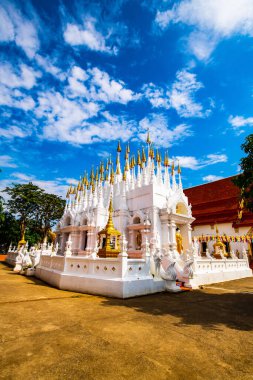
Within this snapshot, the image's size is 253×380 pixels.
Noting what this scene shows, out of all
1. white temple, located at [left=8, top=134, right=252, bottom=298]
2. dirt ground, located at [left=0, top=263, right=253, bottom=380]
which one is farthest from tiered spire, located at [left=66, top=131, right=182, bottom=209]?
dirt ground, located at [left=0, top=263, right=253, bottom=380]

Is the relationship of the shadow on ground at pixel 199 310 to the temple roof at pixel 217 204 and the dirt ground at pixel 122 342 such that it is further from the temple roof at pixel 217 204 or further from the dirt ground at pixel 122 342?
the temple roof at pixel 217 204

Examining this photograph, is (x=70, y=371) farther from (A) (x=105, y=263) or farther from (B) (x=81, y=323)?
(A) (x=105, y=263)

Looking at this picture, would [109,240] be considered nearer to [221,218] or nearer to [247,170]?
[247,170]

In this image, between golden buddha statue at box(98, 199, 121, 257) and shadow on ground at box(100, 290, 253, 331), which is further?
golden buddha statue at box(98, 199, 121, 257)

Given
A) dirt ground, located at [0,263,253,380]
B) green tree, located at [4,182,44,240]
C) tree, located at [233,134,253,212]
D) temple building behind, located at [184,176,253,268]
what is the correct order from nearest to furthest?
dirt ground, located at [0,263,253,380]
tree, located at [233,134,253,212]
temple building behind, located at [184,176,253,268]
green tree, located at [4,182,44,240]

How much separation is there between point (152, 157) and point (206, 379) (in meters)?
18.7

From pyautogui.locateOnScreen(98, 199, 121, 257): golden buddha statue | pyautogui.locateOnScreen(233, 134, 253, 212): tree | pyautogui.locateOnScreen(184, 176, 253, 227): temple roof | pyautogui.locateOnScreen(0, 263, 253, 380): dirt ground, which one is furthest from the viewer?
pyautogui.locateOnScreen(184, 176, 253, 227): temple roof

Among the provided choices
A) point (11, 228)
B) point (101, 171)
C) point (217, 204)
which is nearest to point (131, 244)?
point (101, 171)

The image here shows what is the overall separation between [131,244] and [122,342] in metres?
13.9

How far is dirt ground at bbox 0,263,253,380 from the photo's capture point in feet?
9.01

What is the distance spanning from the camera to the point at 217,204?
2638cm

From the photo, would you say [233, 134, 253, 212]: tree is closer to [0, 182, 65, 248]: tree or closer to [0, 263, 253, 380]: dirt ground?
[0, 263, 253, 380]: dirt ground

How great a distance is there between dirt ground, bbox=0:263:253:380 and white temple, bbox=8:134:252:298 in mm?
2089

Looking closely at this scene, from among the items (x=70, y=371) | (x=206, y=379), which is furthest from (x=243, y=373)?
(x=70, y=371)
